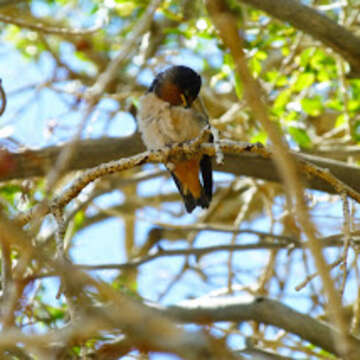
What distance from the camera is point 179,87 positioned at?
4.68m

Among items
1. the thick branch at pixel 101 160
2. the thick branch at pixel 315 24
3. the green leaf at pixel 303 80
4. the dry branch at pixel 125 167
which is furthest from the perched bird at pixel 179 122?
the dry branch at pixel 125 167

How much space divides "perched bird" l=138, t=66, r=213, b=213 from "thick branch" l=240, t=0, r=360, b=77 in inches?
38.9

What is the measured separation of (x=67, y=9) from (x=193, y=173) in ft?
15.2

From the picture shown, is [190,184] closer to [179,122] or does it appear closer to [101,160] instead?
[179,122]

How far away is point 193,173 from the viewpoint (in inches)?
189

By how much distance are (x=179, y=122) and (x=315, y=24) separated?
121 cm

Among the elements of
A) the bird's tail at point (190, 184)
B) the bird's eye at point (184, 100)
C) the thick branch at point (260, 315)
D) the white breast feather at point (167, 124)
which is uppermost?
the bird's eye at point (184, 100)

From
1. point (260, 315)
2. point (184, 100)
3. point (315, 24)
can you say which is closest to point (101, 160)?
point (184, 100)

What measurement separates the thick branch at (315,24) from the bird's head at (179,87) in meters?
0.96

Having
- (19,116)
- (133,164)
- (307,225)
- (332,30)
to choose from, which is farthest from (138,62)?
(307,225)

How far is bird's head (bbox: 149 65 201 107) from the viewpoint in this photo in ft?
15.2

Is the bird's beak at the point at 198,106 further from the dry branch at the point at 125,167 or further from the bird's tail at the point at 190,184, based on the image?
the dry branch at the point at 125,167

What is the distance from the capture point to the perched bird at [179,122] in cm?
451

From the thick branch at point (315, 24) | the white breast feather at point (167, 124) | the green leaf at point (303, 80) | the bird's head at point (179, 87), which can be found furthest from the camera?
the green leaf at point (303, 80)
